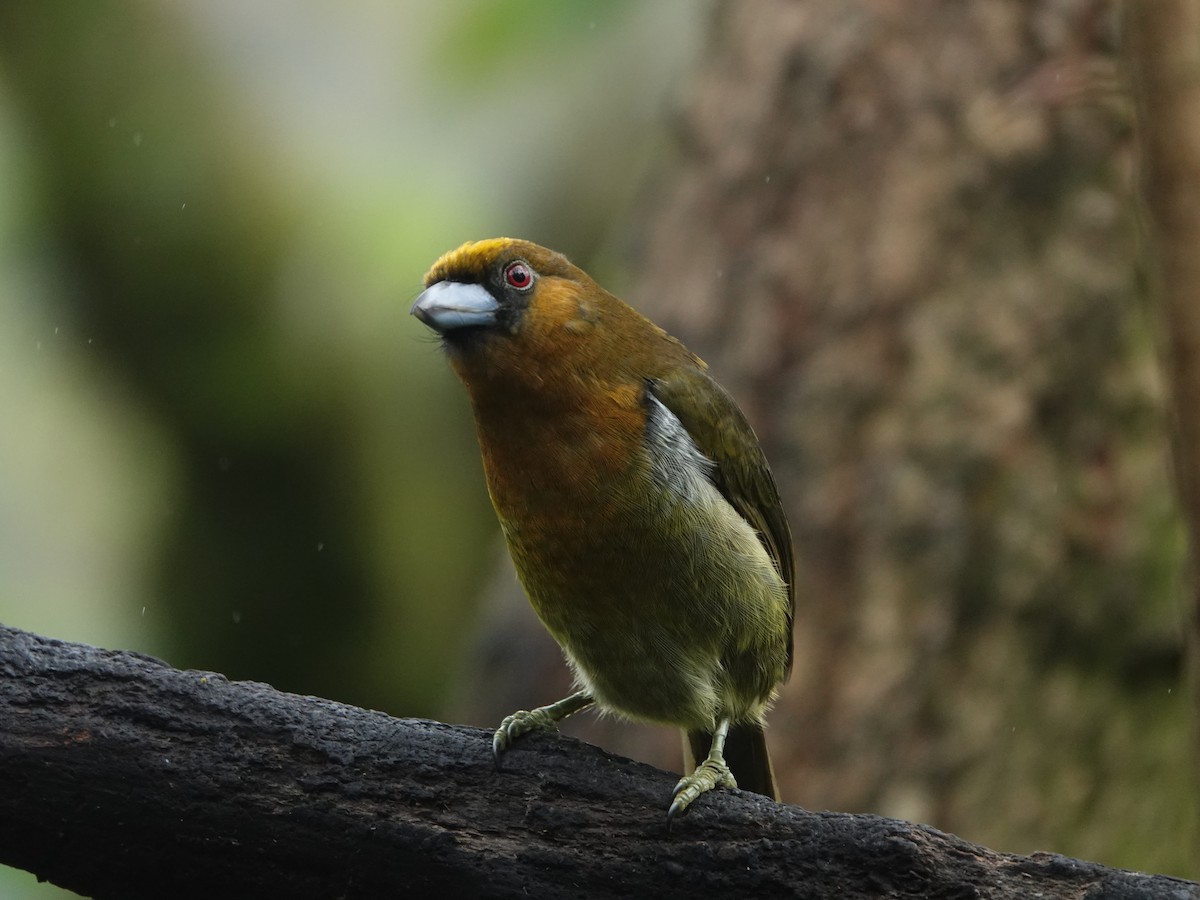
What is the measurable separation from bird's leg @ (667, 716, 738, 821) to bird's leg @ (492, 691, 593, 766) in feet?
1.08

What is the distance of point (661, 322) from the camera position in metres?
6.02

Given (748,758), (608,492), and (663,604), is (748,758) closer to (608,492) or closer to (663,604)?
(663,604)

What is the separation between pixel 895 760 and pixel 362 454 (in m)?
3.54

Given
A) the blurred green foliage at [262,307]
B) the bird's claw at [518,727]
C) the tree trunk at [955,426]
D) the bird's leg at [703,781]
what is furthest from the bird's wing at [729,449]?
the blurred green foliage at [262,307]

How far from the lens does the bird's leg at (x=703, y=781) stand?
2.61m

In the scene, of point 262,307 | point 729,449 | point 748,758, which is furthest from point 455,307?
point 262,307

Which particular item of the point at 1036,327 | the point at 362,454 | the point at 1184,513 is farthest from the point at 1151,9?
the point at 362,454

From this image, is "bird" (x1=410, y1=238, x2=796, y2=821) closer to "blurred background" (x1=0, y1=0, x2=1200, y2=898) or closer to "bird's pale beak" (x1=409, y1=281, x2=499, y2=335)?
"bird's pale beak" (x1=409, y1=281, x2=499, y2=335)

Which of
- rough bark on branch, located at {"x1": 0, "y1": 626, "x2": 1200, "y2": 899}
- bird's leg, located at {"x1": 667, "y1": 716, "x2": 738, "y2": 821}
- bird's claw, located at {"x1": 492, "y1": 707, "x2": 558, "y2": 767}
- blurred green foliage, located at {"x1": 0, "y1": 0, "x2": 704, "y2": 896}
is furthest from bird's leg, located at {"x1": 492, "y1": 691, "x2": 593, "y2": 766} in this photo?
blurred green foliage, located at {"x1": 0, "y1": 0, "x2": 704, "y2": 896}

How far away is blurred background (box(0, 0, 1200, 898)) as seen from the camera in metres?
5.37

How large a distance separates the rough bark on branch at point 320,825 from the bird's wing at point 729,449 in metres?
0.88

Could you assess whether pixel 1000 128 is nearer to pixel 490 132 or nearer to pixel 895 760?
pixel 895 760

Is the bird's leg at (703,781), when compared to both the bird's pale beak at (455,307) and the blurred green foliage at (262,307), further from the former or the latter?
the blurred green foliage at (262,307)

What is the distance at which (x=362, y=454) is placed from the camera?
7.63 m
